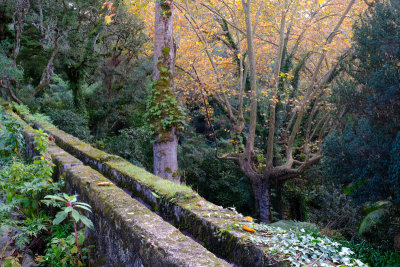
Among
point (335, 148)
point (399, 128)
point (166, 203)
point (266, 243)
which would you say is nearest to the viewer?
point (266, 243)

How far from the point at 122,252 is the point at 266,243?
119cm

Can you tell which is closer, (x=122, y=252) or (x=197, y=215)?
(x=122, y=252)

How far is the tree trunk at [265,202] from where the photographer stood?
1145cm

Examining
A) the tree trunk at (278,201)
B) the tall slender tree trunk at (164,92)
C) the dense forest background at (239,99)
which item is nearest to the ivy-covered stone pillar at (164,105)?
the tall slender tree trunk at (164,92)

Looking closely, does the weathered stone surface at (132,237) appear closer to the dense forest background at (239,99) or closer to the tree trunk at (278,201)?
the dense forest background at (239,99)

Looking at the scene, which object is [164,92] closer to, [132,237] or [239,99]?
[239,99]

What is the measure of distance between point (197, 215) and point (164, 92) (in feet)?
16.1

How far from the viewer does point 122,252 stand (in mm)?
2447

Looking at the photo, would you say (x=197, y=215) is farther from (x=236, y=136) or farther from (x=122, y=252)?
(x=236, y=136)

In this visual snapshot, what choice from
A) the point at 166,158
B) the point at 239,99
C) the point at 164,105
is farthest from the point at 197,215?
the point at 239,99

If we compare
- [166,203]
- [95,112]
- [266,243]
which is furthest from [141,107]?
[266,243]

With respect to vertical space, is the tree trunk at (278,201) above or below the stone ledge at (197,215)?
below

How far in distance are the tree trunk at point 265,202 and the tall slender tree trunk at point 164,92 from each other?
510 centimetres

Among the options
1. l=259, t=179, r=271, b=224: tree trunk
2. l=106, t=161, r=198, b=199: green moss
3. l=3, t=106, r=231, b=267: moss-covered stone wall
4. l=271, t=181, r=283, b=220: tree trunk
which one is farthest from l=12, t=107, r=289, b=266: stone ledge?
l=271, t=181, r=283, b=220: tree trunk
